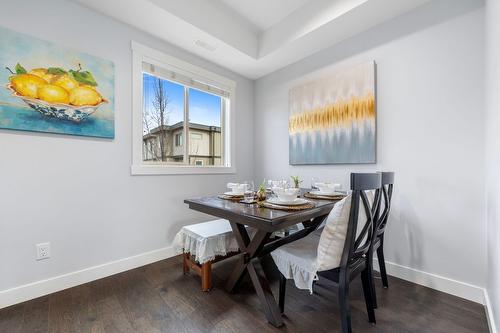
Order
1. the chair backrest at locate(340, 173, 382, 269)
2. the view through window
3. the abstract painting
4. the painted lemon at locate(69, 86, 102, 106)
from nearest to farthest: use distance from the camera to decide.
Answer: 1. the chair backrest at locate(340, 173, 382, 269)
2. the painted lemon at locate(69, 86, 102, 106)
3. the abstract painting
4. the view through window

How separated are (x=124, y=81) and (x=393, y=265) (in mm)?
3147

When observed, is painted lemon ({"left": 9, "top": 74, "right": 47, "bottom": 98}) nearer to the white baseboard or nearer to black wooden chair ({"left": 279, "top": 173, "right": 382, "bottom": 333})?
the white baseboard

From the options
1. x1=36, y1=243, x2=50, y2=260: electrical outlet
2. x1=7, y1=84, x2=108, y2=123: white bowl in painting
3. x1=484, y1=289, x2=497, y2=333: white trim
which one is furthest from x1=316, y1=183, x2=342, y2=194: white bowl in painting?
x1=36, y1=243, x2=50, y2=260: electrical outlet

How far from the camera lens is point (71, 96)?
1.88 metres

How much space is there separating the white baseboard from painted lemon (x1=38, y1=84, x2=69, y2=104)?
1.44 metres

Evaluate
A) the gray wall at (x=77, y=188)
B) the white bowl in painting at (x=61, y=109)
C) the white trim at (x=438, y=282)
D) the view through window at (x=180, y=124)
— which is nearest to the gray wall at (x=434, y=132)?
the white trim at (x=438, y=282)

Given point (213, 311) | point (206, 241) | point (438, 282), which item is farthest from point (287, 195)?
point (438, 282)

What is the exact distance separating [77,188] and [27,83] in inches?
34.6

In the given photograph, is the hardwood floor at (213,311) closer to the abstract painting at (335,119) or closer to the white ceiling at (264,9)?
the abstract painting at (335,119)

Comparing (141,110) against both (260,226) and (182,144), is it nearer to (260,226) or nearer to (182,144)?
(182,144)

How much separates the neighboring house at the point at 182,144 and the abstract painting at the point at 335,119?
3.52 ft

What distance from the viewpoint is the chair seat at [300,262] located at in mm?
1306

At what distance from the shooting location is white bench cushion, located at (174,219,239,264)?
6.02 ft

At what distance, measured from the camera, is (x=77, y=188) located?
6.38ft
